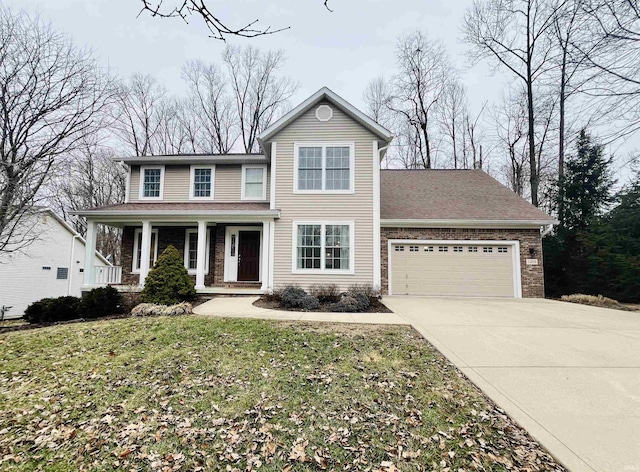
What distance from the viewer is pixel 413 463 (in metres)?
2.40

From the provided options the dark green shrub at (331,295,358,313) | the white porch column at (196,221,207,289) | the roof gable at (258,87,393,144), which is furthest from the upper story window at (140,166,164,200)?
the dark green shrub at (331,295,358,313)

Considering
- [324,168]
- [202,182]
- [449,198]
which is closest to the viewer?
[324,168]

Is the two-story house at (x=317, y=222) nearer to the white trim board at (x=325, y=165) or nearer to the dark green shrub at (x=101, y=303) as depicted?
the white trim board at (x=325, y=165)

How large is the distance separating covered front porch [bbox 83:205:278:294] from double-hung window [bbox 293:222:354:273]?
1010 mm

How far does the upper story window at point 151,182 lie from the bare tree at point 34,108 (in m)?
4.27

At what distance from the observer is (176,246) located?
11883mm

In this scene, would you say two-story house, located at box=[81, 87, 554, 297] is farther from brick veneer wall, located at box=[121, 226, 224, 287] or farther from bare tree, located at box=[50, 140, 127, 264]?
bare tree, located at box=[50, 140, 127, 264]

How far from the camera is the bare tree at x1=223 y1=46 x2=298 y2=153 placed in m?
23.5

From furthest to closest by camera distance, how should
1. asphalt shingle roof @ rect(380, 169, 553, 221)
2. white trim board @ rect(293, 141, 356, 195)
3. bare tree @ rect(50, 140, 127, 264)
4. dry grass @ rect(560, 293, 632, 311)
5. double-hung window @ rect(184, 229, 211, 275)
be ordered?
bare tree @ rect(50, 140, 127, 264)
double-hung window @ rect(184, 229, 211, 275)
asphalt shingle roof @ rect(380, 169, 553, 221)
white trim board @ rect(293, 141, 356, 195)
dry grass @ rect(560, 293, 632, 311)

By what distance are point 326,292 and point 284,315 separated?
279 cm

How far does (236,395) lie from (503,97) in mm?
23988

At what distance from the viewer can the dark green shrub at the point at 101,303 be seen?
7.98 meters

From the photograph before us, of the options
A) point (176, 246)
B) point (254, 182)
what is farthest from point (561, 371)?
point (176, 246)

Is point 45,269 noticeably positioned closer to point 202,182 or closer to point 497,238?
point 202,182
